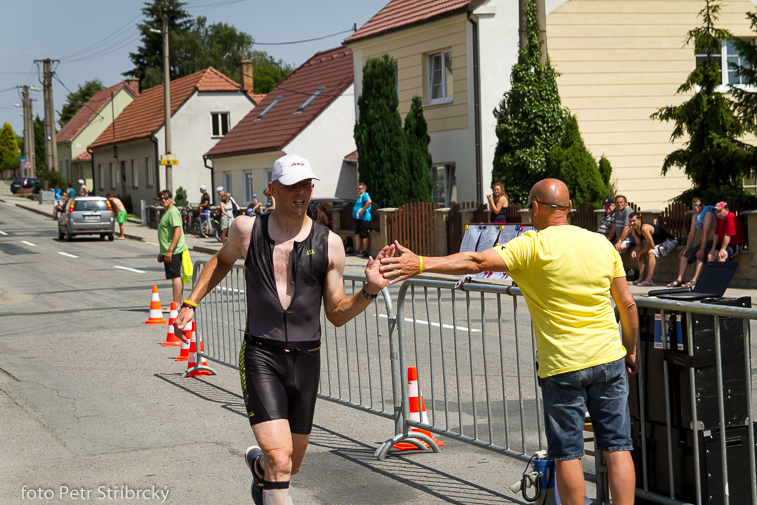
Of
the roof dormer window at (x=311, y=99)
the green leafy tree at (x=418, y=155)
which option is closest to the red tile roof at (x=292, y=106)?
the roof dormer window at (x=311, y=99)

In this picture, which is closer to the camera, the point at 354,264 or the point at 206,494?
the point at 206,494

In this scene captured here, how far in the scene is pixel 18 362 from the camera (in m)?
10.7

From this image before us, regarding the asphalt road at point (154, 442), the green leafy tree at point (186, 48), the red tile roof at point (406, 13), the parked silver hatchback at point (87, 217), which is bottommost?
the asphalt road at point (154, 442)

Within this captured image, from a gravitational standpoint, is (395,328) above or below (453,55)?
below

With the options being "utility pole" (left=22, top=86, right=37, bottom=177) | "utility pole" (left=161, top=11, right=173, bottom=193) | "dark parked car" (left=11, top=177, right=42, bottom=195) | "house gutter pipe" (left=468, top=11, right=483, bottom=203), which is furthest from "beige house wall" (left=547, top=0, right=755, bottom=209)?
"utility pole" (left=22, top=86, right=37, bottom=177)

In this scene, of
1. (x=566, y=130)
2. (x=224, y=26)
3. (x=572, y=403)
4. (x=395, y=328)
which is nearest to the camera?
(x=572, y=403)

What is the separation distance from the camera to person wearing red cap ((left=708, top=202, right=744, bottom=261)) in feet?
53.0

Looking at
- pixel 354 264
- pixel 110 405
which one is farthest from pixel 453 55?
pixel 110 405

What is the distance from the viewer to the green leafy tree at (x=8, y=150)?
13175 centimetres

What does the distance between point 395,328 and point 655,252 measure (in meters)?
12.3

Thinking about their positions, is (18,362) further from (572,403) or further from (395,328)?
(572,403)

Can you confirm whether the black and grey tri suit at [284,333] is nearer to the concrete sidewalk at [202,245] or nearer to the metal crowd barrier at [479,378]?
the metal crowd barrier at [479,378]

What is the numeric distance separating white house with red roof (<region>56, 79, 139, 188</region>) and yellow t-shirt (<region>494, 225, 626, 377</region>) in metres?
71.9

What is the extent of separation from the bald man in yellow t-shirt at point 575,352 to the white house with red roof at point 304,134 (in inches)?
1265
